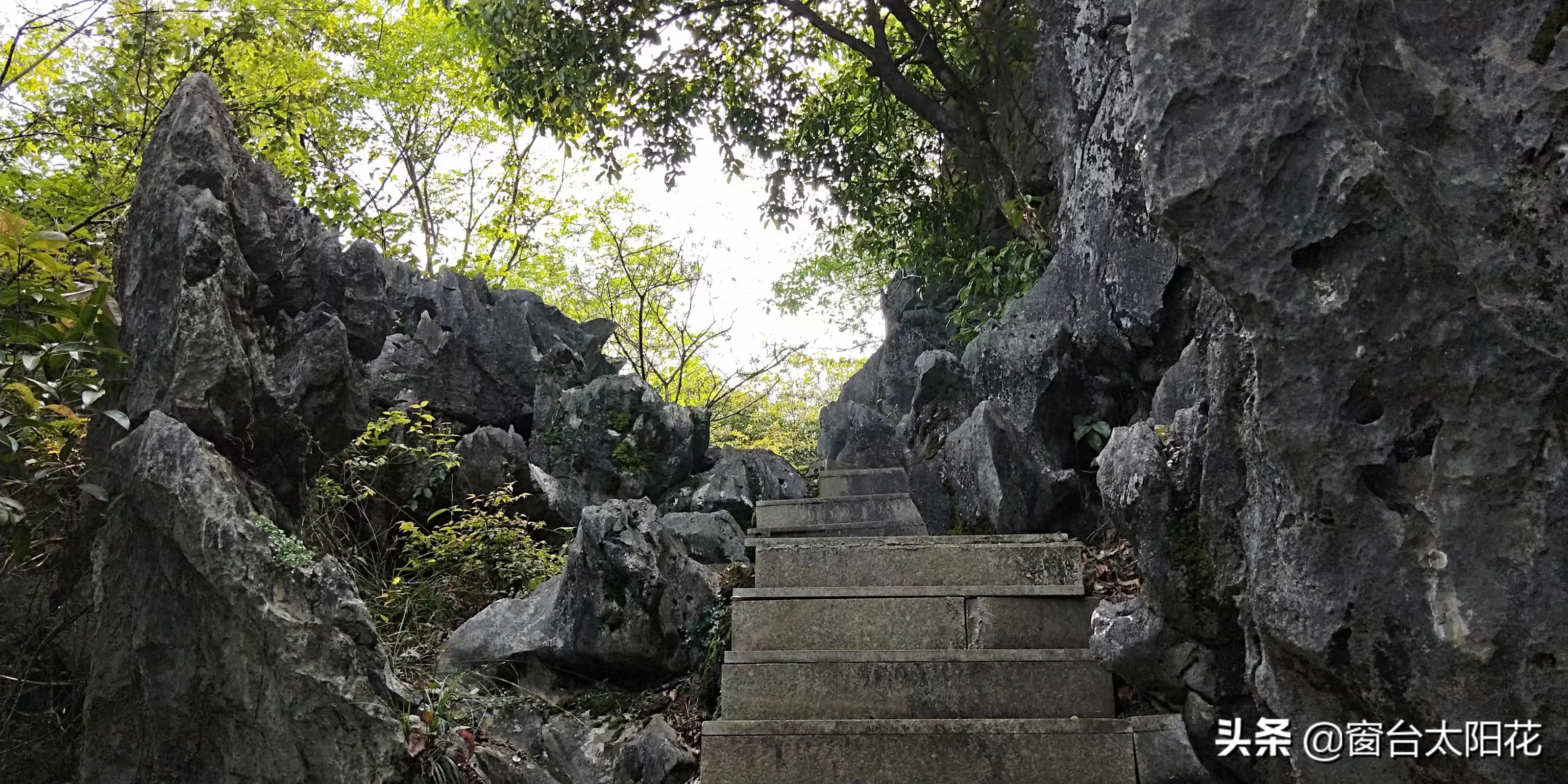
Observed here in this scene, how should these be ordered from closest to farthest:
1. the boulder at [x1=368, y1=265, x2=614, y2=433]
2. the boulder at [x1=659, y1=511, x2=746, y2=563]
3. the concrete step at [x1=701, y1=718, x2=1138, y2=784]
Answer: the concrete step at [x1=701, y1=718, x2=1138, y2=784], the boulder at [x1=659, y1=511, x2=746, y2=563], the boulder at [x1=368, y1=265, x2=614, y2=433]

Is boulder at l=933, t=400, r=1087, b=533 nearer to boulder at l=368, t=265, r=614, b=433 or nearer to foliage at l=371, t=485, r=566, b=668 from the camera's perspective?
foliage at l=371, t=485, r=566, b=668

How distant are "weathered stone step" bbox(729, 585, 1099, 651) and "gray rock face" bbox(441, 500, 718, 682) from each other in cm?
40

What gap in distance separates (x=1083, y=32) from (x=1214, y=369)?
3.54 m

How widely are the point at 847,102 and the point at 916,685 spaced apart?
6884 millimetres

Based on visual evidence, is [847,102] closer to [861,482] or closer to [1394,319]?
[861,482]

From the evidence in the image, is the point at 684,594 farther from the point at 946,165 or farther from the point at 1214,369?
the point at 946,165

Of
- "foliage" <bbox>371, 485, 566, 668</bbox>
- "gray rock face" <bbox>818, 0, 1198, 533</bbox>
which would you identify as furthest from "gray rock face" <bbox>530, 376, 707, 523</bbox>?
"gray rock face" <bbox>818, 0, 1198, 533</bbox>

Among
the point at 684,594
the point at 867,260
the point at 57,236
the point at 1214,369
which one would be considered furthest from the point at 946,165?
the point at 57,236

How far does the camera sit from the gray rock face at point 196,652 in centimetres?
301

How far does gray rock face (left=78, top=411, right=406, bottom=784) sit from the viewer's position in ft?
9.88

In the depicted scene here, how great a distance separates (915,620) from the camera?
4395 millimetres

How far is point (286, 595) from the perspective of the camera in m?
3.11

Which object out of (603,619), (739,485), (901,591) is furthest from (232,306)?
(739,485)

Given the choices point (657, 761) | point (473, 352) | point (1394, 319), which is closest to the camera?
point (1394, 319)
